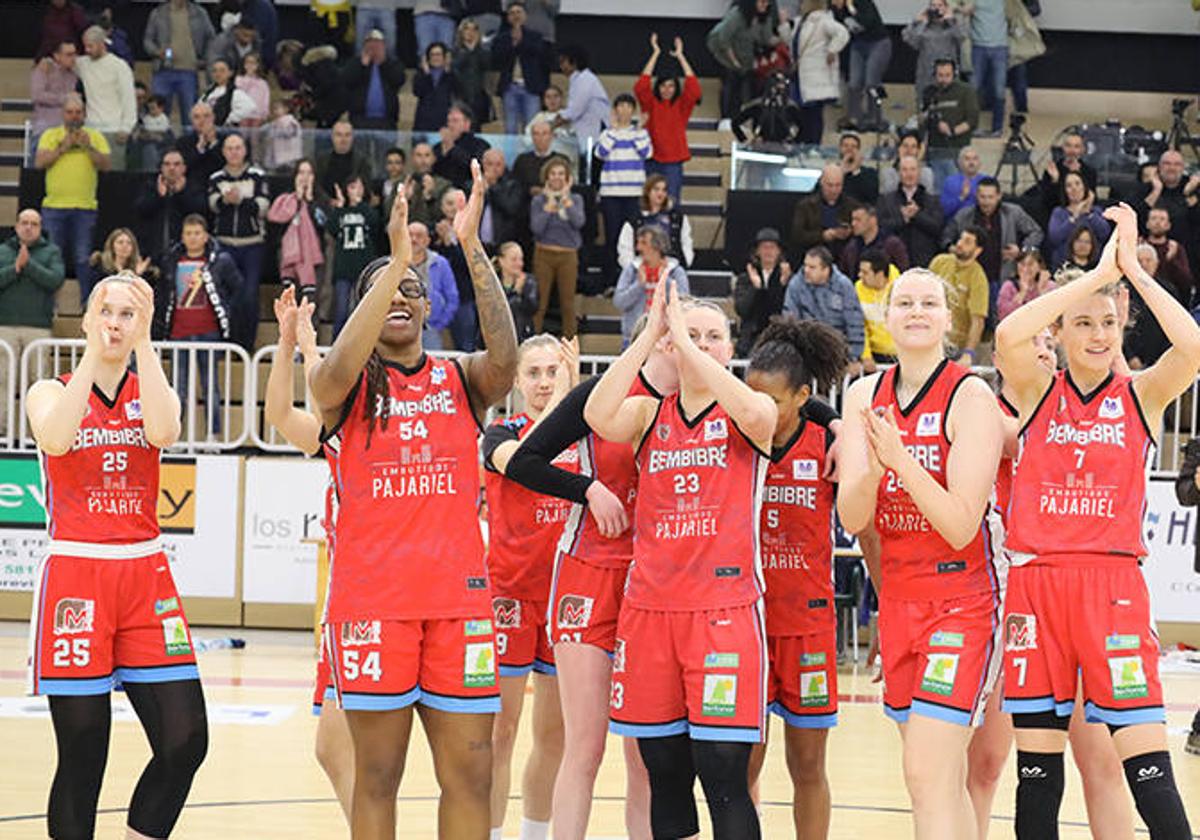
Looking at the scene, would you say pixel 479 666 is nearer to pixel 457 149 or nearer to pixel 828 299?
pixel 828 299

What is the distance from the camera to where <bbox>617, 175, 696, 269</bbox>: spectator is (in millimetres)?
17969

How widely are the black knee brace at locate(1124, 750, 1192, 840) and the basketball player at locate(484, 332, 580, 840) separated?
234 centimetres

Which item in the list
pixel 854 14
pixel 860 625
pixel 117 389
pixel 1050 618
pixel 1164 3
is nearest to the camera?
pixel 1050 618

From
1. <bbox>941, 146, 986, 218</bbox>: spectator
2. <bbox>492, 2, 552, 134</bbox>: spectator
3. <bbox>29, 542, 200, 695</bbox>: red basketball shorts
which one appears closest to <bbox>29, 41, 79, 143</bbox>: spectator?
<bbox>492, 2, 552, 134</bbox>: spectator

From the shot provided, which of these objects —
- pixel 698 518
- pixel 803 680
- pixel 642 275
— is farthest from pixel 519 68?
pixel 698 518

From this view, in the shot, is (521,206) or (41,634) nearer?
(41,634)

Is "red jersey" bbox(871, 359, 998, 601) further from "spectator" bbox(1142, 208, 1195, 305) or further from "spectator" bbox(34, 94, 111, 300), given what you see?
"spectator" bbox(34, 94, 111, 300)

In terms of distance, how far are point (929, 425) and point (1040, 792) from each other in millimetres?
1289

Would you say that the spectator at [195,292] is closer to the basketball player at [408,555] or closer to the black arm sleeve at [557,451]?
the black arm sleeve at [557,451]

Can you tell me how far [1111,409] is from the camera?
22.1 feet

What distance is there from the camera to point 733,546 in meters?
6.65

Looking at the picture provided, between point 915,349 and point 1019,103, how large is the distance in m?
17.0

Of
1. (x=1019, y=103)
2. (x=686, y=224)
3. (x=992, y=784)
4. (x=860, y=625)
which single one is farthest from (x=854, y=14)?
(x=992, y=784)

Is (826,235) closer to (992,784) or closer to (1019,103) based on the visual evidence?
(1019,103)
